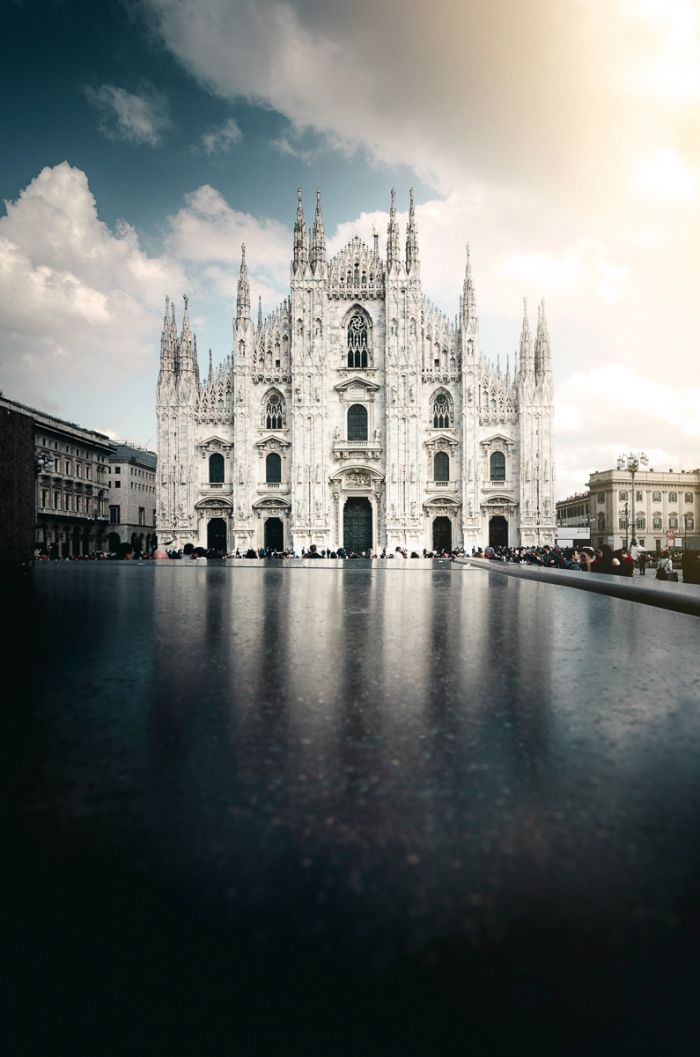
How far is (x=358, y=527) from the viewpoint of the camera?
31.0 metres

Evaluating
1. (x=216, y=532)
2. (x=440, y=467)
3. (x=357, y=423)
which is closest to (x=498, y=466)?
(x=440, y=467)

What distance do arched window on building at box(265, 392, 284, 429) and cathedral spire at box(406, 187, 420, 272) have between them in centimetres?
902

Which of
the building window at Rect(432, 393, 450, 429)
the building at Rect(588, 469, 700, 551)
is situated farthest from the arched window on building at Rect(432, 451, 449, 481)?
the building at Rect(588, 469, 700, 551)

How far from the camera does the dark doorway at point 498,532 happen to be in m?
30.5

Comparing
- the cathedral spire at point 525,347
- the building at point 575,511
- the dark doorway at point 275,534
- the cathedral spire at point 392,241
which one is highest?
the cathedral spire at point 392,241

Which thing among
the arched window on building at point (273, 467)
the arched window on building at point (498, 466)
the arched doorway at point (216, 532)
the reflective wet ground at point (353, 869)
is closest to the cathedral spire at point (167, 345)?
the arched window on building at point (273, 467)

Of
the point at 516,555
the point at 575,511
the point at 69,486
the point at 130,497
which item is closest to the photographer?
the point at 516,555

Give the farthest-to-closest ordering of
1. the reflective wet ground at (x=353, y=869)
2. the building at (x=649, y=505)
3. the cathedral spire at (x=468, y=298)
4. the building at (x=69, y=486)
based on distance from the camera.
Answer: the building at (x=649, y=505) → the building at (x=69, y=486) → the cathedral spire at (x=468, y=298) → the reflective wet ground at (x=353, y=869)

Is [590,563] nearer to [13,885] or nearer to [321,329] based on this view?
[13,885]

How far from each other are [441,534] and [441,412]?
6.06 m

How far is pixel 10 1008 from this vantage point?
0.57 meters

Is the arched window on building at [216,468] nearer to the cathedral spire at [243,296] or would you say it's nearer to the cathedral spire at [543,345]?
the cathedral spire at [243,296]

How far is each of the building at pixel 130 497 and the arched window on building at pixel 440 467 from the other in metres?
27.6

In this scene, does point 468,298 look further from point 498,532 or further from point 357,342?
point 498,532
